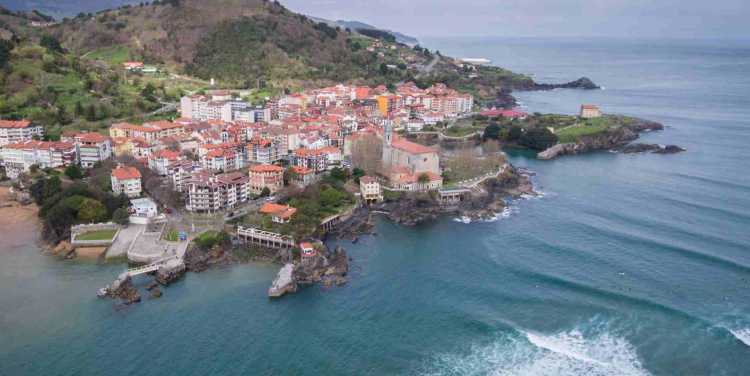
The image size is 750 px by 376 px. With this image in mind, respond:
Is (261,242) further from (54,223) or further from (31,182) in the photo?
(31,182)

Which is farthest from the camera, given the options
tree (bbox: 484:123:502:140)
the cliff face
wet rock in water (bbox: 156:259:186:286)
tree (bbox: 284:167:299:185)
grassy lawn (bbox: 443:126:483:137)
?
grassy lawn (bbox: 443:126:483:137)

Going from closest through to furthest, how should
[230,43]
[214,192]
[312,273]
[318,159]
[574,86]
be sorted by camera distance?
[312,273] → [214,192] → [318,159] → [230,43] → [574,86]

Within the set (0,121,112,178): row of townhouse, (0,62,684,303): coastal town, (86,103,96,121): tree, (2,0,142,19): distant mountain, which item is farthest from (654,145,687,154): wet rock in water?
(2,0,142,19): distant mountain

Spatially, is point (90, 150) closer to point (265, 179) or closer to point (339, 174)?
point (265, 179)

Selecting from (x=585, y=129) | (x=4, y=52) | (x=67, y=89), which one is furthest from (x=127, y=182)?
(x=585, y=129)

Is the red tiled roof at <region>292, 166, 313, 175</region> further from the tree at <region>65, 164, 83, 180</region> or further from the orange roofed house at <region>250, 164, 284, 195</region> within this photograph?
the tree at <region>65, 164, 83, 180</region>

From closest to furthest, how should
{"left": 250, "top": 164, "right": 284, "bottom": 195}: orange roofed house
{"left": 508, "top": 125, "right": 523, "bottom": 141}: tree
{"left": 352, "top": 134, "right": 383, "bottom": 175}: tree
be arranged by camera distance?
{"left": 250, "top": 164, "right": 284, "bottom": 195}: orange roofed house
{"left": 352, "top": 134, "right": 383, "bottom": 175}: tree
{"left": 508, "top": 125, "right": 523, "bottom": 141}: tree
